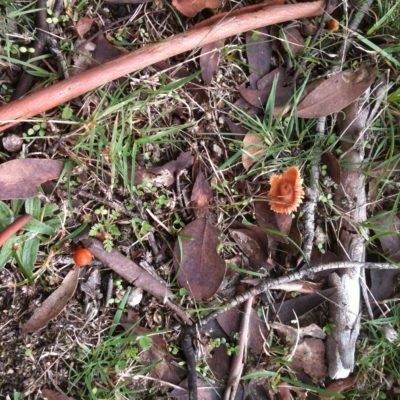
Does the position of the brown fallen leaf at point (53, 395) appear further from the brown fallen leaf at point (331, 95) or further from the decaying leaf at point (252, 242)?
the brown fallen leaf at point (331, 95)

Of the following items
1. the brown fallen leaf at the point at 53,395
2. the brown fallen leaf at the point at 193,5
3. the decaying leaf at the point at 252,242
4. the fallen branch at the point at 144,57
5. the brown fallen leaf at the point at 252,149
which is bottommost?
the brown fallen leaf at the point at 53,395

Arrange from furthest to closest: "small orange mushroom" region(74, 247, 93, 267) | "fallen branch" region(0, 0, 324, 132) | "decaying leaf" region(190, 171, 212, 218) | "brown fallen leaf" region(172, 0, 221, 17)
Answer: "decaying leaf" region(190, 171, 212, 218)
"brown fallen leaf" region(172, 0, 221, 17)
"small orange mushroom" region(74, 247, 93, 267)
"fallen branch" region(0, 0, 324, 132)

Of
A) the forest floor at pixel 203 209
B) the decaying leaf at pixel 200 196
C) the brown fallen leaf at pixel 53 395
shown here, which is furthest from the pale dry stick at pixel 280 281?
the brown fallen leaf at pixel 53 395

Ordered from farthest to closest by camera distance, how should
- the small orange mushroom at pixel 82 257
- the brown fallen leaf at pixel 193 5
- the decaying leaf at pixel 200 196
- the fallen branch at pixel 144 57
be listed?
the decaying leaf at pixel 200 196 < the brown fallen leaf at pixel 193 5 < the small orange mushroom at pixel 82 257 < the fallen branch at pixel 144 57

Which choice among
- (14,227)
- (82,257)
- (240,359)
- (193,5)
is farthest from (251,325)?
(193,5)

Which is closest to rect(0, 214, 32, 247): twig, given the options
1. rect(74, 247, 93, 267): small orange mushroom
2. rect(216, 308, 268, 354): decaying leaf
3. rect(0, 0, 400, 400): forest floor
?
rect(0, 0, 400, 400): forest floor

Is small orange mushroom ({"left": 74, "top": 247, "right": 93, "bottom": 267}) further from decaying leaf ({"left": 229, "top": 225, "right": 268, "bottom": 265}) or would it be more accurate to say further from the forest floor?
decaying leaf ({"left": 229, "top": 225, "right": 268, "bottom": 265})
